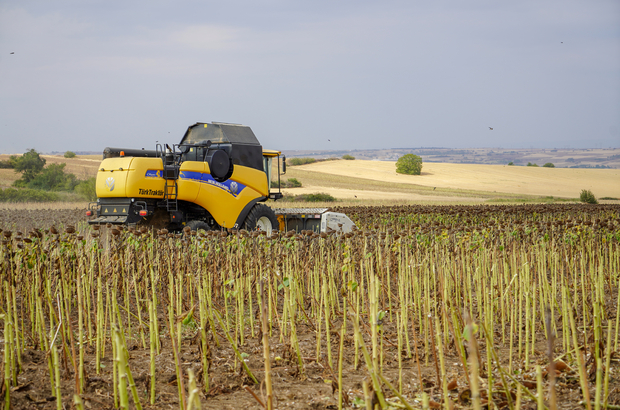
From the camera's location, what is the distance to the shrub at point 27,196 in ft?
112

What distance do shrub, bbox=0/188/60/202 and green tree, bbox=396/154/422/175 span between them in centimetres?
5822

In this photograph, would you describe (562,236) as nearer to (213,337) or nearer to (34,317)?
(213,337)

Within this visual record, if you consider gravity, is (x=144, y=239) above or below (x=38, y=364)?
above

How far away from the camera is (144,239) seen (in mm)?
7133

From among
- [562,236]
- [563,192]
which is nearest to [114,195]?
[562,236]

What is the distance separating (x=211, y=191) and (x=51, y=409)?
827 cm

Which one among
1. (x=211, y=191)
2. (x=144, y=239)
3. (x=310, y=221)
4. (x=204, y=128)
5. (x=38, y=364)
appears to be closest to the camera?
(x=38, y=364)

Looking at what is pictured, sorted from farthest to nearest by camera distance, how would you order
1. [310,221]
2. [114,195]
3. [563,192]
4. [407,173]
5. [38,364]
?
1. [407,173]
2. [563,192]
3. [310,221]
4. [114,195]
5. [38,364]

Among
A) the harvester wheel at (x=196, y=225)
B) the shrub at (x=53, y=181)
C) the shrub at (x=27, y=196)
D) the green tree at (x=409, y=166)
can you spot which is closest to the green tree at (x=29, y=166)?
the shrub at (x=53, y=181)

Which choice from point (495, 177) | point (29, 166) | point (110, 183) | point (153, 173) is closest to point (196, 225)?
point (153, 173)

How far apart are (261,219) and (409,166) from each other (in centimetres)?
7301

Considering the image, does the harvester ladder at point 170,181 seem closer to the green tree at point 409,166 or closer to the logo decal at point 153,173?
the logo decal at point 153,173

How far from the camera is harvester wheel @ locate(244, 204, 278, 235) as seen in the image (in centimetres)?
1237

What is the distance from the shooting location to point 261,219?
13.2 metres
